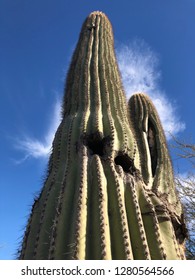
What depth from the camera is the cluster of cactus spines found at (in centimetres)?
234

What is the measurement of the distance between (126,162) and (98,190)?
798 mm

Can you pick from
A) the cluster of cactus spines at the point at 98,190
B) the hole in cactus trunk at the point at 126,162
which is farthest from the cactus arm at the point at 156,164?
the hole in cactus trunk at the point at 126,162

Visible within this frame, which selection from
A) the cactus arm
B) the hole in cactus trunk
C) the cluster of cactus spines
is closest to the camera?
the cluster of cactus spines

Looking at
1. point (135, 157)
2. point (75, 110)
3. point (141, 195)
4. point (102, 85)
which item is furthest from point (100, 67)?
point (141, 195)

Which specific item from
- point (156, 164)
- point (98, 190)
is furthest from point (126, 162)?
point (156, 164)

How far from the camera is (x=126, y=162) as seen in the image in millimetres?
3379

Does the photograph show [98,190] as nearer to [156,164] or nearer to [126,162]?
[126,162]

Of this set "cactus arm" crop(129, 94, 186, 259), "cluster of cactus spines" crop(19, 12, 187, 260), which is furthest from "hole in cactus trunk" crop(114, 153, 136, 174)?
"cactus arm" crop(129, 94, 186, 259)

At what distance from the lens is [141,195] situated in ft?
9.96

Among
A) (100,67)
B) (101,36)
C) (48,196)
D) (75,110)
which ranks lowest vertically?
(48,196)

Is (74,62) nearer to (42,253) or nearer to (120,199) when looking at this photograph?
(120,199)

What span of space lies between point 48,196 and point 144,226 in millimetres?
897

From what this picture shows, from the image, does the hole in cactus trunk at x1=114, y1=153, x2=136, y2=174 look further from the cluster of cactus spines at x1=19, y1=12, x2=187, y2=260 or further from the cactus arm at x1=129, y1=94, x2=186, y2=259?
the cactus arm at x1=129, y1=94, x2=186, y2=259

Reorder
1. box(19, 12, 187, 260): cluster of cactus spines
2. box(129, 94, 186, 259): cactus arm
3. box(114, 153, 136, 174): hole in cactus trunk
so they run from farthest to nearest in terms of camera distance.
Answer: box(114, 153, 136, 174): hole in cactus trunk
box(129, 94, 186, 259): cactus arm
box(19, 12, 187, 260): cluster of cactus spines
